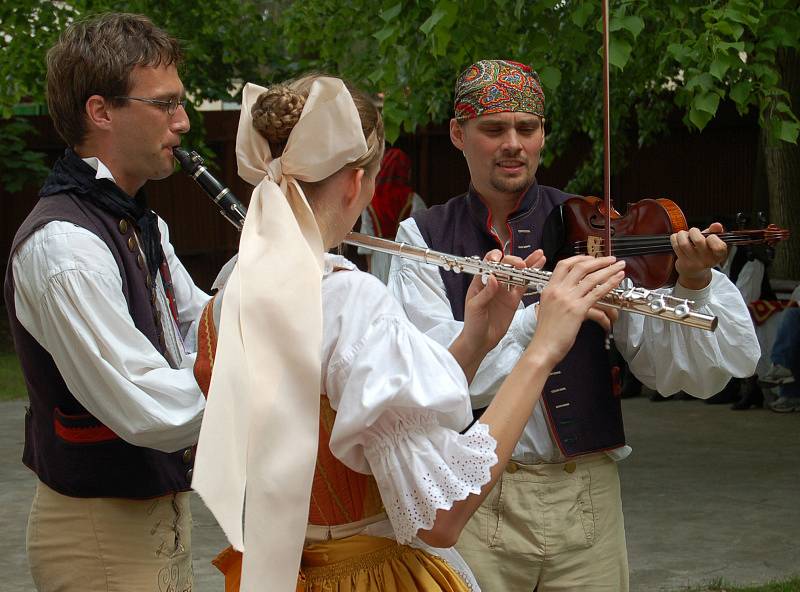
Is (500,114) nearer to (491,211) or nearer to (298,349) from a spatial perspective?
(491,211)

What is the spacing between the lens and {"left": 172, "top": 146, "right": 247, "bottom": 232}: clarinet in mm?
2732

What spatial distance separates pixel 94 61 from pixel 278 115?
0.80 m

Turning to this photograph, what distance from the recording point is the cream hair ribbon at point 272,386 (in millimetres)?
1887

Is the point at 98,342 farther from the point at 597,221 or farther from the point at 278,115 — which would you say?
the point at 597,221

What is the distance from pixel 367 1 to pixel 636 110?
5214 millimetres

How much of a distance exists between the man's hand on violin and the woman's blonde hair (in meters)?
0.92

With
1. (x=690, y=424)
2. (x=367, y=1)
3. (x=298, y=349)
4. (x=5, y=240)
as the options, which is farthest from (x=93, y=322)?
(x=5, y=240)

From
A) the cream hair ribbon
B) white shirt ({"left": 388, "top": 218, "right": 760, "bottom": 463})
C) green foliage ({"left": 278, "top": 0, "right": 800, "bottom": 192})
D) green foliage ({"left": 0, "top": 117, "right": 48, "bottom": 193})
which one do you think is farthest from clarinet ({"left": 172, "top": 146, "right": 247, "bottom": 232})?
green foliage ({"left": 0, "top": 117, "right": 48, "bottom": 193})

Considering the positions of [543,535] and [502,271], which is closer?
[502,271]

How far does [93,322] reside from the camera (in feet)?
7.72

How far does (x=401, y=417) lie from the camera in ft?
6.23

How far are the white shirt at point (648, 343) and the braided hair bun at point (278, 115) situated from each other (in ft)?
2.80

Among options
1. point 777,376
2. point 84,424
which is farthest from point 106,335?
point 777,376

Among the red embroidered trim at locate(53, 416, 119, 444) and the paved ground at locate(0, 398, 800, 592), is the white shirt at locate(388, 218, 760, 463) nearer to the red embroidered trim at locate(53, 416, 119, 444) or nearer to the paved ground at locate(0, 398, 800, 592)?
the red embroidered trim at locate(53, 416, 119, 444)
